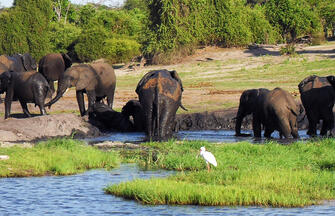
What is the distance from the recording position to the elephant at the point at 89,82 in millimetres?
23281

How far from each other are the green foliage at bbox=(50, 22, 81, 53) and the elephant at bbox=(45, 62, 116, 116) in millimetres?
33907

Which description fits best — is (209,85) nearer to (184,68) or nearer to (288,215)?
(184,68)

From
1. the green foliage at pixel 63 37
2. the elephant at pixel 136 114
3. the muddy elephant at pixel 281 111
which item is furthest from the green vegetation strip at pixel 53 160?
the green foliage at pixel 63 37

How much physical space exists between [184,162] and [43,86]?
8766 millimetres

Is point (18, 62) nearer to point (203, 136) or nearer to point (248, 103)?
point (203, 136)

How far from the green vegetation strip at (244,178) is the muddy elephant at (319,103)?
4.23 m

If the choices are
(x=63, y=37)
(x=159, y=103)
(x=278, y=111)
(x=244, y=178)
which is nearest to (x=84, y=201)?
(x=244, y=178)

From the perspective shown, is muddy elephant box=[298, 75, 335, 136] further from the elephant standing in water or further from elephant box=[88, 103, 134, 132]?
elephant box=[88, 103, 134, 132]

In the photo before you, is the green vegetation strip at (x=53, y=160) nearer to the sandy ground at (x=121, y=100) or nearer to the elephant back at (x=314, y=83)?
the sandy ground at (x=121, y=100)

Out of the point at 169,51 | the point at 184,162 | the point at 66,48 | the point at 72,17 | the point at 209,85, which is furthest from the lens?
the point at 72,17

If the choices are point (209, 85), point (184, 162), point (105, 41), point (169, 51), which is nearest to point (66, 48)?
point (105, 41)

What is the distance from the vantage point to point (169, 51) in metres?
43.2

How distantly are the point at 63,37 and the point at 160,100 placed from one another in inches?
1753

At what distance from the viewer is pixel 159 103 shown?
18250 millimetres
